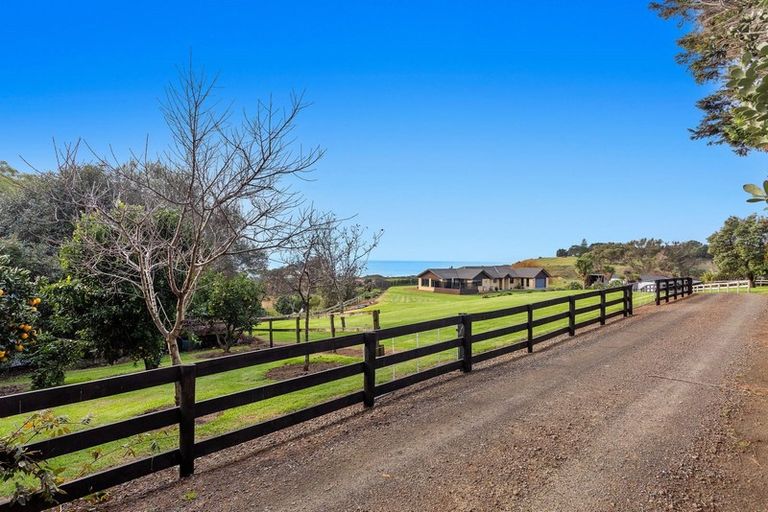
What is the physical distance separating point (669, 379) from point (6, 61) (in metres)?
26.4

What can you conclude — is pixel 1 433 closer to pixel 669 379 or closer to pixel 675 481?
pixel 675 481

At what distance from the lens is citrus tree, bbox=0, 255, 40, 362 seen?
8.01 m

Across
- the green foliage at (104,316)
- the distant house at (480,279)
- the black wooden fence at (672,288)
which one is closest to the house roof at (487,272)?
the distant house at (480,279)

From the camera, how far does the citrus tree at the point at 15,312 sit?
26.3 feet

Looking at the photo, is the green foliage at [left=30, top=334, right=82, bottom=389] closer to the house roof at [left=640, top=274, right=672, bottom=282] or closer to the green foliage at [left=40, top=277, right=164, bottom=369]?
the green foliage at [left=40, top=277, right=164, bottom=369]

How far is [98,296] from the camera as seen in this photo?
9.51 metres

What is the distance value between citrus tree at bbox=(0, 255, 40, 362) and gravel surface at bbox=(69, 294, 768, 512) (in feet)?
21.2

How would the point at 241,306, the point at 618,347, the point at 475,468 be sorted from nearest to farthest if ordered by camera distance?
1. the point at 475,468
2. the point at 618,347
3. the point at 241,306

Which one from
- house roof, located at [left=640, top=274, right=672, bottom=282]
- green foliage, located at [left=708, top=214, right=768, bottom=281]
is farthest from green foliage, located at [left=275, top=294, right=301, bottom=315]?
house roof, located at [left=640, top=274, right=672, bottom=282]

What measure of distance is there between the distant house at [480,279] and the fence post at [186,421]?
202 ft

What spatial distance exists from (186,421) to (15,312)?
23.4 feet

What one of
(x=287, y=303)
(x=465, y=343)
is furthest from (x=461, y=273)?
(x=465, y=343)

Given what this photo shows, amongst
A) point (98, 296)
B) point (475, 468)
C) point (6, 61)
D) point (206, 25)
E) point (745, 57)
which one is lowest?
point (475, 468)

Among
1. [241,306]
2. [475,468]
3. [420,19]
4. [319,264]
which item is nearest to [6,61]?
[241,306]
